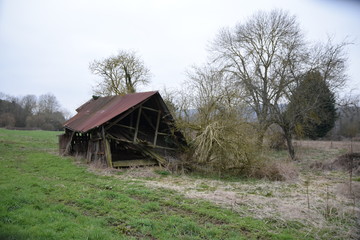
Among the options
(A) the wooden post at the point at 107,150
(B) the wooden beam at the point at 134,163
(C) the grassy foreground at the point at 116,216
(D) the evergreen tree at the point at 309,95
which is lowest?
(C) the grassy foreground at the point at 116,216

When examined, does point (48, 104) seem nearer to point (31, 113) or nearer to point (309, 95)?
point (31, 113)

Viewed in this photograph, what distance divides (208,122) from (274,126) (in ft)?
38.1

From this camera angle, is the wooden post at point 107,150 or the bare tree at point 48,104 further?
the bare tree at point 48,104

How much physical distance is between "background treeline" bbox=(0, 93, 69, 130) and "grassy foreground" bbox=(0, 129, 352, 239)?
180 ft

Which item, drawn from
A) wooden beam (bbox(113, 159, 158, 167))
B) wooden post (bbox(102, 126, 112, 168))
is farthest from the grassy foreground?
wooden beam (bbox(113, 159, 158, 167))

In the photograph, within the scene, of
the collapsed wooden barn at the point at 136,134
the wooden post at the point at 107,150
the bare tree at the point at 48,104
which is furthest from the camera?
the bare tree at the point at 48,104

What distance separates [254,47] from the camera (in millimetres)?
27000

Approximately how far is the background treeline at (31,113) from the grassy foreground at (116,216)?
180 ft

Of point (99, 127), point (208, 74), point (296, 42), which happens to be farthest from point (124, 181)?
point (296, 42)

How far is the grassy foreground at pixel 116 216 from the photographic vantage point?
16.0 feet

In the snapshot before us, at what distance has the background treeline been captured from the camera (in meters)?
55.5

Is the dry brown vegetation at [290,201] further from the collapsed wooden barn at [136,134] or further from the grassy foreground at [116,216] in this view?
the collapsed wooden barn at [136,134]

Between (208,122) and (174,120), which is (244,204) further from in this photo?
(174,120)

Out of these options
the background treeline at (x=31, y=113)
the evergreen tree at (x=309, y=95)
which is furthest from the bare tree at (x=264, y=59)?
the background treeline at (x=31, y=113)
